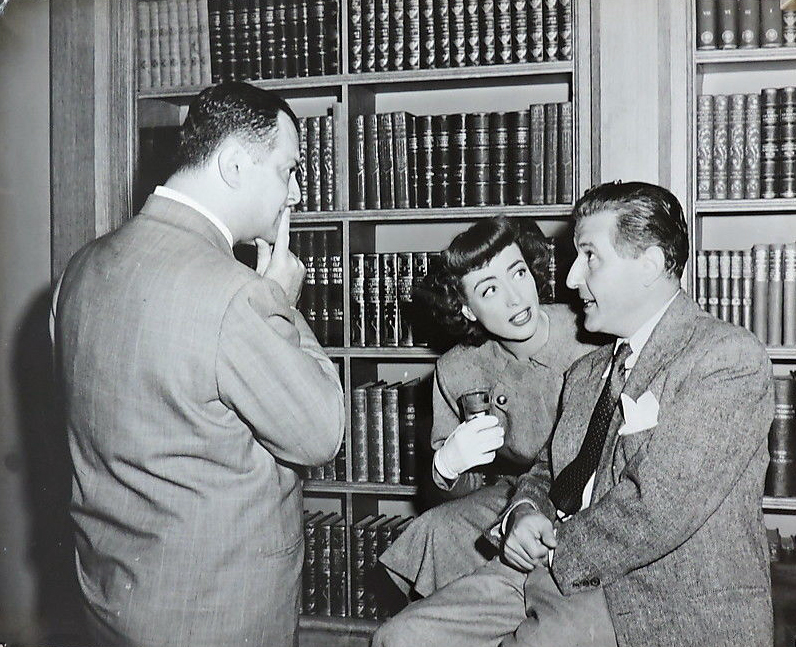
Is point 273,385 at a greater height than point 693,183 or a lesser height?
lesser

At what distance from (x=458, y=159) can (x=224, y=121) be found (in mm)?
1339

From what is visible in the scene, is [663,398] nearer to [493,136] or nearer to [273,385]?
[273,385]

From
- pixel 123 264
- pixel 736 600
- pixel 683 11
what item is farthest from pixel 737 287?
pixel 123 264

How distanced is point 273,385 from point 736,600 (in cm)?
102

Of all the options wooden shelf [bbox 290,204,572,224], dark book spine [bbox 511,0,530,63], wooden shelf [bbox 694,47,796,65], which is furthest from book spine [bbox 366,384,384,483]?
wooden shelf [bbox 694,47,796,65]

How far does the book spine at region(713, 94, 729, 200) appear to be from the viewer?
2461mm

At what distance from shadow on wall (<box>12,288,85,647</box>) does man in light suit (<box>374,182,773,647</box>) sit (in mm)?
1752

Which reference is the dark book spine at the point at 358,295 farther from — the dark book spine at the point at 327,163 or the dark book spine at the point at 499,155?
the dark book spine at the point at 499,155

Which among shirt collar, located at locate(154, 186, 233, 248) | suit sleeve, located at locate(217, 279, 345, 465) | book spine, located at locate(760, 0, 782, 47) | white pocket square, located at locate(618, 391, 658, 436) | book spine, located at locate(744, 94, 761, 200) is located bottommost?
white pocket square, located at locate(618, 391, 658, 436)

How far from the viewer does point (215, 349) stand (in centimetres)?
129

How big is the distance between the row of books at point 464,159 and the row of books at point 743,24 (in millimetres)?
492

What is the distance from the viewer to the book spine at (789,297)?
2.44 m

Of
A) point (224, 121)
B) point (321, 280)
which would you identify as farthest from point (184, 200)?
point (321, 280)

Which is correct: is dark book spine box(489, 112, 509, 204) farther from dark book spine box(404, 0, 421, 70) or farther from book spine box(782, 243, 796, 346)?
book spine box(782, 243, 796, 346)
